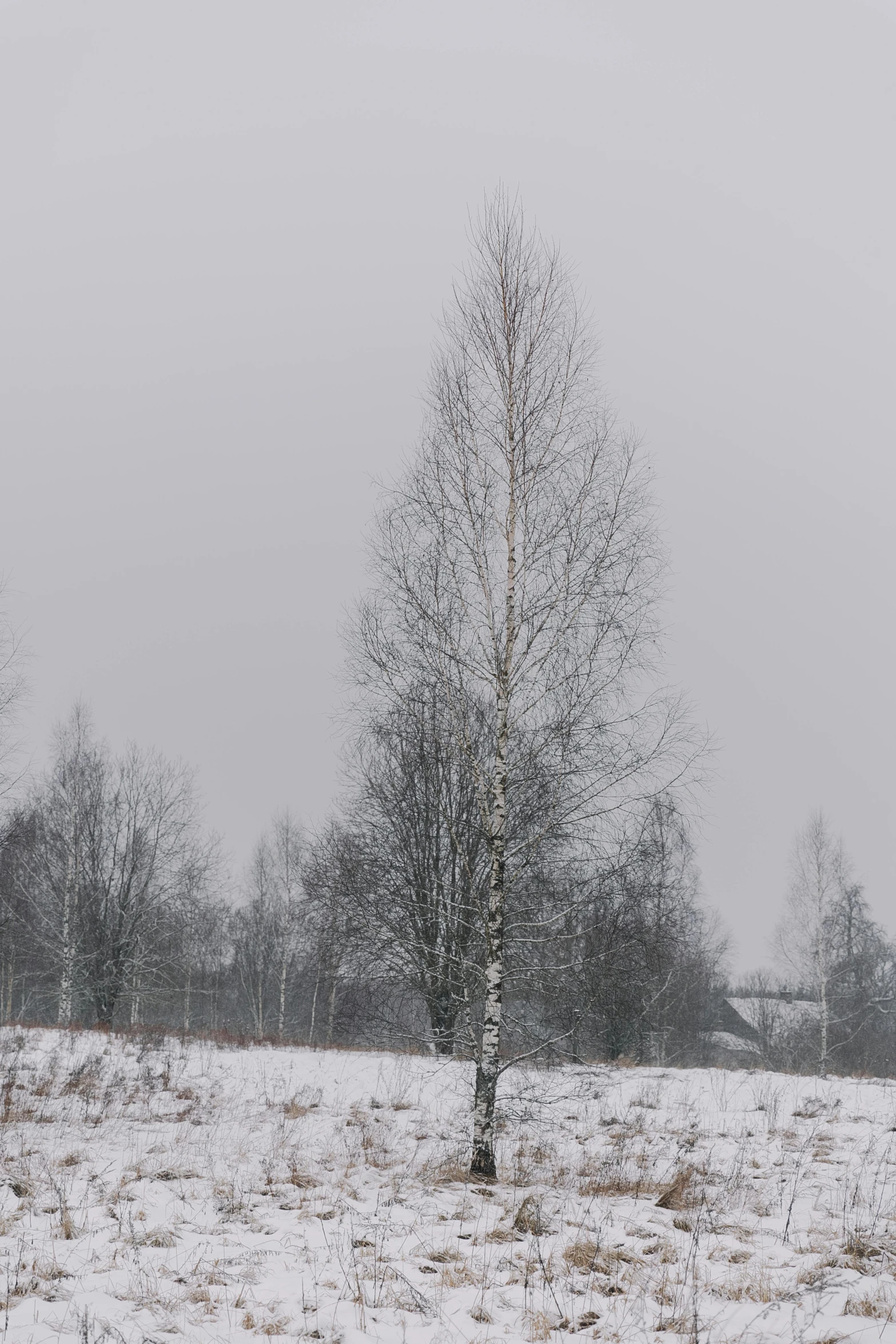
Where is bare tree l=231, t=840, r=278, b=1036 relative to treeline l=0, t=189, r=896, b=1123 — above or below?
below

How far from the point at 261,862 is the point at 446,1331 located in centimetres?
5007

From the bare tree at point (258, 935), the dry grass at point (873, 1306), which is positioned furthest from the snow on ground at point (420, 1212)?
the bare tree at point (258, 935)

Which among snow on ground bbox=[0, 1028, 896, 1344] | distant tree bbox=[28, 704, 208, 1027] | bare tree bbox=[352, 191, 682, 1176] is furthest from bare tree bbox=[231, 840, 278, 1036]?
bare tree bbox=[352, 191, 682, 1176]

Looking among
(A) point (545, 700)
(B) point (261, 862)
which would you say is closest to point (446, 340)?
(A) point (545, 700)

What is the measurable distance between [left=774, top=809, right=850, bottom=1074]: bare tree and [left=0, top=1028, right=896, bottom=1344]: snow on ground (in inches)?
905

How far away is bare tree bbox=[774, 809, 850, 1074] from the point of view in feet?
110

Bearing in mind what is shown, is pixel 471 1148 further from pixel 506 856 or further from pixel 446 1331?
pixel 446 1331

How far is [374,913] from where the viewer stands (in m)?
16.5

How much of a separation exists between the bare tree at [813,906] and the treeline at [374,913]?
3898 millimetres

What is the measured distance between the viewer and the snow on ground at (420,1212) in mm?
4414

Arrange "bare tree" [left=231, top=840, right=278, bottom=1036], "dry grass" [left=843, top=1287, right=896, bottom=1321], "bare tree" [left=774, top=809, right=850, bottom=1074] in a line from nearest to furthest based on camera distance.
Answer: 1. "dry grass" [left=843, top=1287, right=896, bottom=1321]
2. "bare tree" [left=774, top=809, right=850, bottom=1074]
3. "bare tree" [left=231, top=840, right=278, bottom=1036]

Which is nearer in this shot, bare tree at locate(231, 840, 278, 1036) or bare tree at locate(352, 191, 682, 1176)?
bare tree at locate(352, 191, 682, 1176)

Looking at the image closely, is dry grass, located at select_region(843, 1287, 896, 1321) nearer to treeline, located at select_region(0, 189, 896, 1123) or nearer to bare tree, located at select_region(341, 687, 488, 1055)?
treeline, located at select_region(0, 189, 896, 1123)

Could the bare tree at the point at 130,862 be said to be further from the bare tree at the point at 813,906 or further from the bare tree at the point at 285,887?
the bare tree at the point at 813,906
